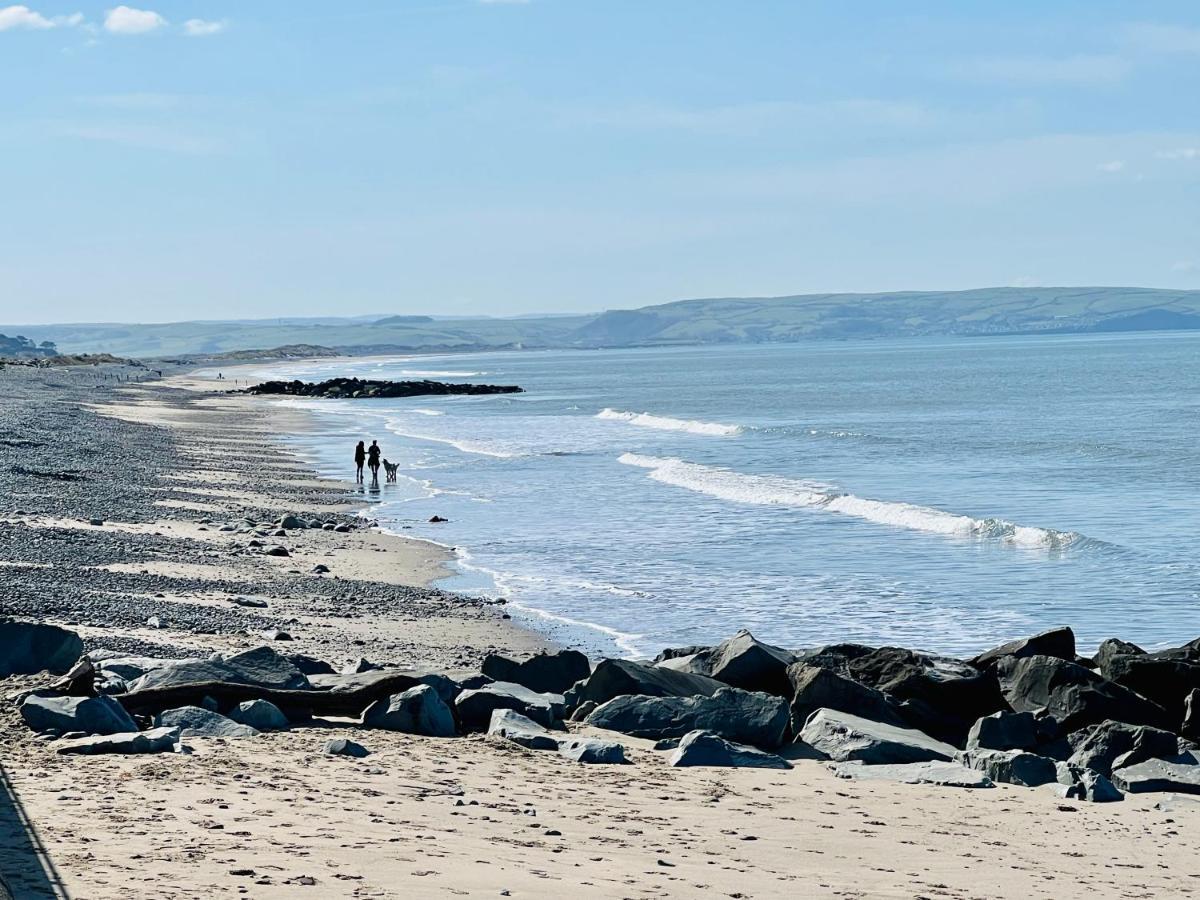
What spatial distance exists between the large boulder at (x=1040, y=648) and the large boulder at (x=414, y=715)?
6184 millimetres

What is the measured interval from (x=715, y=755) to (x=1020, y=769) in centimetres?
215

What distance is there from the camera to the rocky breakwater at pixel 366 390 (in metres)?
99.8

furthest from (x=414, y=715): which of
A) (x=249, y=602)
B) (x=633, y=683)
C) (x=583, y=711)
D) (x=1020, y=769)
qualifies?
(x=249, y=602)

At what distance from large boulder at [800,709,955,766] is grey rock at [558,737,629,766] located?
1688 millimetres

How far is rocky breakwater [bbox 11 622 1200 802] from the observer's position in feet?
32.7

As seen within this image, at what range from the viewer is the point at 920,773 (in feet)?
33.2

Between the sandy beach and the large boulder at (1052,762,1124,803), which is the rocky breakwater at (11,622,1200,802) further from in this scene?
the sandy beach

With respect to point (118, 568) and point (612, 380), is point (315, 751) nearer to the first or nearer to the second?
point (118, 568)

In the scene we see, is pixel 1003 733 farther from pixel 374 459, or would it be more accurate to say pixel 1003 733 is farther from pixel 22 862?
pixel 374 459

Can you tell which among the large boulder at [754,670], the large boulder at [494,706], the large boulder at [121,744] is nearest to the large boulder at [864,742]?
the large boulder at [754,670]

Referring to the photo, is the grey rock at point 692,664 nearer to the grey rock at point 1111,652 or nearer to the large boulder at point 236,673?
the large boulder at point 236,673

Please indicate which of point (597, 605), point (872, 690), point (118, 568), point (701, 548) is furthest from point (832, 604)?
point (118, 568)

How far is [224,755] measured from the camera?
29.9ft

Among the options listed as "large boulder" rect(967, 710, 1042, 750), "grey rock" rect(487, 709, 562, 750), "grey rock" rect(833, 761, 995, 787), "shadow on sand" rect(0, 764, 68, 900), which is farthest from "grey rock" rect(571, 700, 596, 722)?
"shadow on sand" rect(0, 764, 68, 900)
